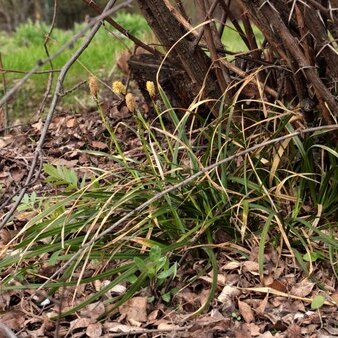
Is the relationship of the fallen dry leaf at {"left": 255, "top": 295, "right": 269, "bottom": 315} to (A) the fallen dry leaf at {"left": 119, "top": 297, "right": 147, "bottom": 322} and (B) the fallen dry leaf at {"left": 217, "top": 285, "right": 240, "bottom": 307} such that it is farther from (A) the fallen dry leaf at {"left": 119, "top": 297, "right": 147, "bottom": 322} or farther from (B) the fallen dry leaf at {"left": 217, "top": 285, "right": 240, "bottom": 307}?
(A) the fallen dry leaf at {"left": 119, "top": 297, "right": 147, "bottom": 322}

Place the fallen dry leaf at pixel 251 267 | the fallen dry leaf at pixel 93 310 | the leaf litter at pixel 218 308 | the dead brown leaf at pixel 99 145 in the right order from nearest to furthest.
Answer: the leaf litter at pixel 218 308 < the fallen dry leaf at pixel 93 310 < the fallen dry leaf at pixel 251 267 < the dead brown leaf at pixel 99 145

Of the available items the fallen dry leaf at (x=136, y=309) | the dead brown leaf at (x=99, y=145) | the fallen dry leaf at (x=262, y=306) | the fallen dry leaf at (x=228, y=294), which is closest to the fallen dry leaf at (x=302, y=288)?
the fallen dry leaf at (x=262, y=306)

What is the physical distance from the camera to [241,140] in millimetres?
2736

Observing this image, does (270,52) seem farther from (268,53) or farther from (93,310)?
(93,310)

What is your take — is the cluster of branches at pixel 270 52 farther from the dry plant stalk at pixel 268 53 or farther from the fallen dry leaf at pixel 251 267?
the fallen dry leaf at pixel 251 267

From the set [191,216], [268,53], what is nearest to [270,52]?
[268,53]

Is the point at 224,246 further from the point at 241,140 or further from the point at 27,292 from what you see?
the point at 27,292

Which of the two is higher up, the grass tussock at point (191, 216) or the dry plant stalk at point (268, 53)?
the dry plant stalk at point (268, 53)

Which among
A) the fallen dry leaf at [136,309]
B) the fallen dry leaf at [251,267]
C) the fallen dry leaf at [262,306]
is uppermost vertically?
the fallen dry leaf at [136,309]

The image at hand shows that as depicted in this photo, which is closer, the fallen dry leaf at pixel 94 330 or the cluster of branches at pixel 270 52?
the fallen dry leaf at pixel 94 330

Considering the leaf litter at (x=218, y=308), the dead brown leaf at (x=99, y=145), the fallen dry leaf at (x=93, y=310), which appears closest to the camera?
the leaf litter at (x=218, y=308)

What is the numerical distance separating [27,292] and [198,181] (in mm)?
821

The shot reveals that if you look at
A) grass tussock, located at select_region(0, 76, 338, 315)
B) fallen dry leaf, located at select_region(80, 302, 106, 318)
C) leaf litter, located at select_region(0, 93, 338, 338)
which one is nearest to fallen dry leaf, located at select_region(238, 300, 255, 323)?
leaf litter, located at select_region(0, 93, 338, 338)

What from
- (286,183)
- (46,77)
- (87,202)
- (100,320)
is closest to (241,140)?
(286,183)
